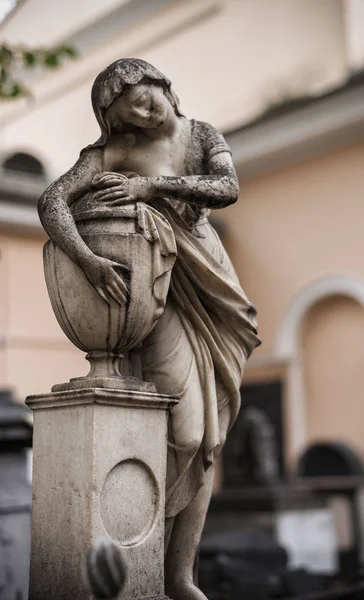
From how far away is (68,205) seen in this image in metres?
3.57

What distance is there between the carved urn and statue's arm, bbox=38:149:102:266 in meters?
0.06

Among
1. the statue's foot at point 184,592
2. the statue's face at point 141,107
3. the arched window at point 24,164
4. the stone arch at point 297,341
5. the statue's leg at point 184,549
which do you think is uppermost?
the arched window at point 24,164

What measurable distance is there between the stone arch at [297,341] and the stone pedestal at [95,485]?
31.2 feet

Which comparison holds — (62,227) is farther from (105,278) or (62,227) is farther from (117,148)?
(117,148)

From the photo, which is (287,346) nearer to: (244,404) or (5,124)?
(244,404)

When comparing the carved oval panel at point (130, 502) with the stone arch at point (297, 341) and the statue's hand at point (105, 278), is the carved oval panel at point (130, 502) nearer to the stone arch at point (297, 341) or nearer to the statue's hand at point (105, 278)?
the statue's hand at point (105, 278)

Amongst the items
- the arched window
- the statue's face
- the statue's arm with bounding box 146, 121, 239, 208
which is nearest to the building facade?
the arched window

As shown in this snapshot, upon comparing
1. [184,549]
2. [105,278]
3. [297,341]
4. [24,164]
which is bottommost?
[184,549]

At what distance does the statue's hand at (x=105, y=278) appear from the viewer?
3.29m

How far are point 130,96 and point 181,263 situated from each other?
27.7 inches

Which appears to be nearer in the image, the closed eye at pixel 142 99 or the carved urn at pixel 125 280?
the carved urn at pixel 125 280

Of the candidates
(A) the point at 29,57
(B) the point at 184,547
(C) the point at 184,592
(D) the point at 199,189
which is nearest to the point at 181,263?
(D) the point at 199,189

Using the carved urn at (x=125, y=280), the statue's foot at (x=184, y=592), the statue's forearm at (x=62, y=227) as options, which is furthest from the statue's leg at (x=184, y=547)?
the statue's forearm at (x=62, y=227)

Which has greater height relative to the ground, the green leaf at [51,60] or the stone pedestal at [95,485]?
the green leaf at [51,60]
